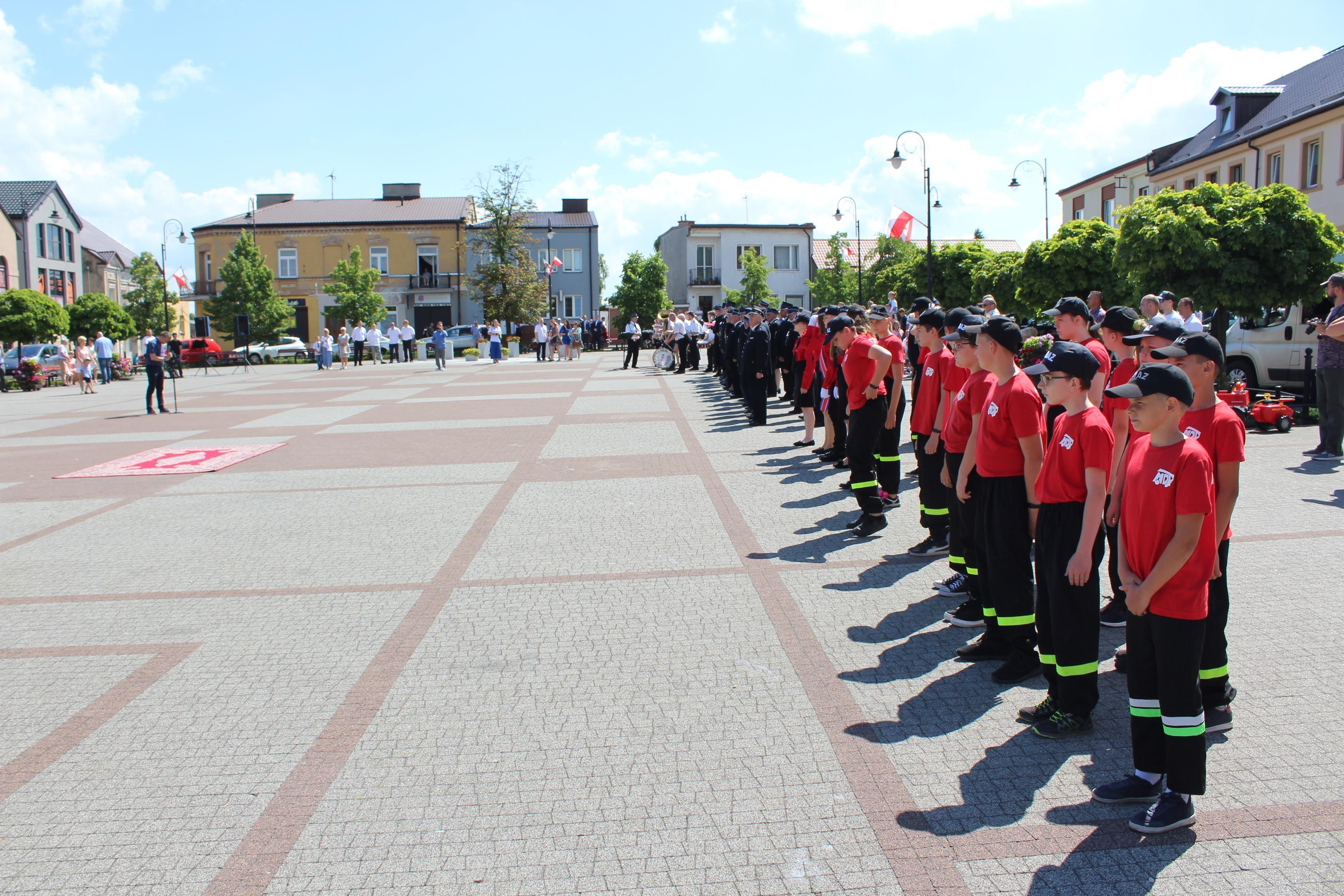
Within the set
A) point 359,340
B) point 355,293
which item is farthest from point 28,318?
point 355,293

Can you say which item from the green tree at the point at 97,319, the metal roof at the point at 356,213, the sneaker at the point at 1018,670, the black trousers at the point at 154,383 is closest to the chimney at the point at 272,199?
the metal roof at the point at 356,213

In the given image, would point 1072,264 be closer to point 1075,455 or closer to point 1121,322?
point 1121,322

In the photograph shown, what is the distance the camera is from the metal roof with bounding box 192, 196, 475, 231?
6538 cm

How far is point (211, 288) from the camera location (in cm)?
6644

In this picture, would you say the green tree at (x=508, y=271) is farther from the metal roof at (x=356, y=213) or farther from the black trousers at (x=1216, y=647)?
the black trousers at (x=1216, y=647)

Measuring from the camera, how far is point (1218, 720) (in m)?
4.11

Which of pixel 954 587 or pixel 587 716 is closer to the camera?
pixel 587 716

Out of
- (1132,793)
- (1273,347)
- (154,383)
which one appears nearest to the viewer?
(1132,793)

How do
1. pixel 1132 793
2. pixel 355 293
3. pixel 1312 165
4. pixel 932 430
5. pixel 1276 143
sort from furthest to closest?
1. pixel 355 293
2. pixel 1276 143
3. pixel 1312 165
4. pixel 932 430
5. pixel 1132 793

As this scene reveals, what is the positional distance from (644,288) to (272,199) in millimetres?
29787

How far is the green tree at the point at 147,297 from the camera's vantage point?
229ft

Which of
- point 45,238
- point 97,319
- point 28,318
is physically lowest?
point 28,318

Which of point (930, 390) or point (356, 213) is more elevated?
point (356, 213)

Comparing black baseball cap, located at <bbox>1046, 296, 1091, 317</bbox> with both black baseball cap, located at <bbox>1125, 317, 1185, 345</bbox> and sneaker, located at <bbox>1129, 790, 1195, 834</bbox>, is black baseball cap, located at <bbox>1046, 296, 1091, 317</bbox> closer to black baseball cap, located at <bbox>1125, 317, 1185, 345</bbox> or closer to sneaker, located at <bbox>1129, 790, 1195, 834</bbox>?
black baseball cap, located at <bbox>1125, 317, 1185, 345</bbox>
